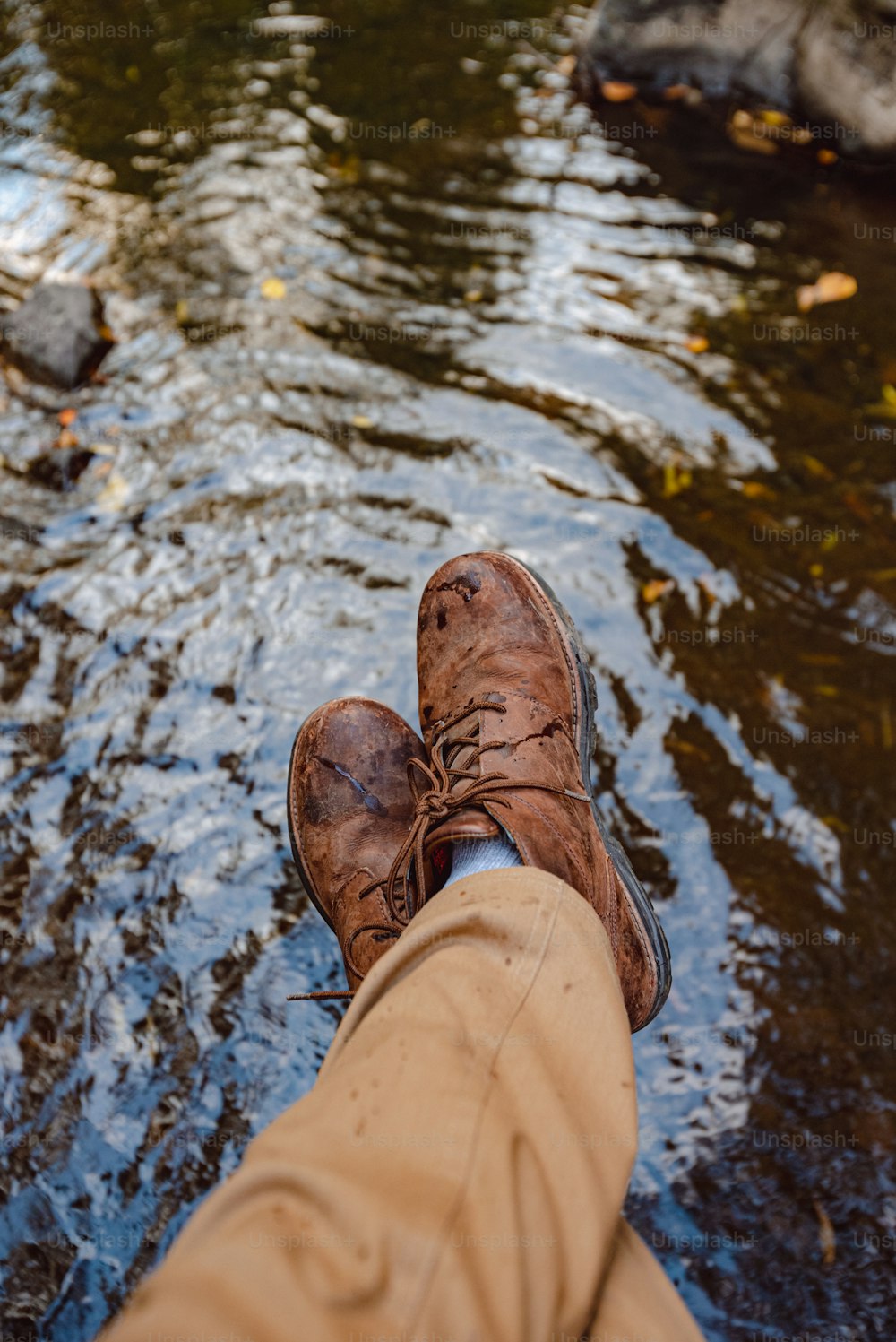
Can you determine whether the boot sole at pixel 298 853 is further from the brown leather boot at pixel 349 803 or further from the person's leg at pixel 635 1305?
the person's leg at pixel 635 1305

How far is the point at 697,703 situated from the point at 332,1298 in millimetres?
1738

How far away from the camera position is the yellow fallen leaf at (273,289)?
3.37m

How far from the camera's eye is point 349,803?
208 cm

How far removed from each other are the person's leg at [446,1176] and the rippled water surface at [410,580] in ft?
2.60

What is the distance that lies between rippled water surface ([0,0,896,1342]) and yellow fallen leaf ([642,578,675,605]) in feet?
0.05

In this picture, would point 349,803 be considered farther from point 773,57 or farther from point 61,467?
point 773,57

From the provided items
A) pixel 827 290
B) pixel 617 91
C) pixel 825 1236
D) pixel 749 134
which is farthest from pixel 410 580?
pixel 617 91

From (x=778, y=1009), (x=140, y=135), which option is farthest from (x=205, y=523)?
(x=140, y=135)

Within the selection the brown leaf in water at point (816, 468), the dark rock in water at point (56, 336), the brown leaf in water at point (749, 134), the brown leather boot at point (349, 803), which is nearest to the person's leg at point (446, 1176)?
the brown leather boot at point (349, 803)

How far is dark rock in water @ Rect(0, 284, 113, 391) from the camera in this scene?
3.08 meters

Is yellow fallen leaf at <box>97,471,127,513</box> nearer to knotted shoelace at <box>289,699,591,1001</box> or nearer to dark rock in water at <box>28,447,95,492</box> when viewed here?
dark rock in water at <box>28,447,95,492</box>

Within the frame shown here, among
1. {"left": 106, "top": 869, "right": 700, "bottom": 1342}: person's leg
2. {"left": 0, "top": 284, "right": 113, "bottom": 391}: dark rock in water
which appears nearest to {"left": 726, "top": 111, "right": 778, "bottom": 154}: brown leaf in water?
{"left": 0, "top": 284, "right": 113, "bottom": 391}: dark rock in water

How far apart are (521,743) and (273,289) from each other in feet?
7.47

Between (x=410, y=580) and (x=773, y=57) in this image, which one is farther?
(x=773, y=57)
